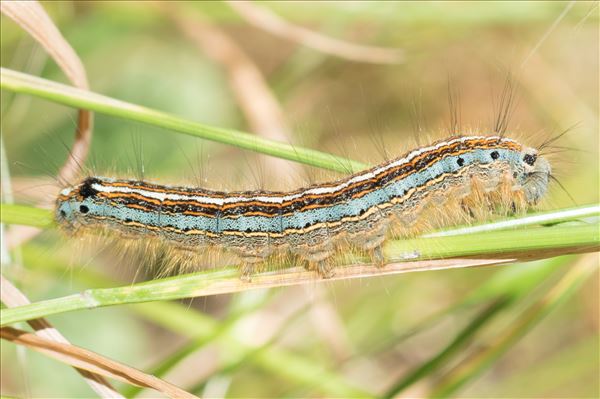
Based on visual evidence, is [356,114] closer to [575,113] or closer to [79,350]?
[575,113]

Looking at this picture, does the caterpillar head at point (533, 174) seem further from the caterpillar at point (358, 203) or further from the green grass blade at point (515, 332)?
the green grass blade at point (515, 332)

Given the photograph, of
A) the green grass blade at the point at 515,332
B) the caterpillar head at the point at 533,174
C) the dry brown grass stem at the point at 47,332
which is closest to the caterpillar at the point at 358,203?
the caterpillar head at the point at 533,174

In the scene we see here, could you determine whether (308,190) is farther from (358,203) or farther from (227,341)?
(227,341)

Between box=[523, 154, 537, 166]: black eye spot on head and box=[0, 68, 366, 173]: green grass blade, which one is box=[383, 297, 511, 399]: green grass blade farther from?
box=[0, 68, 366, 173]: green grass blade

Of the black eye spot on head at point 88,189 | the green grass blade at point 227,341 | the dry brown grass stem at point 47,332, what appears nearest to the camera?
the dry brown grass stem at point 47,332

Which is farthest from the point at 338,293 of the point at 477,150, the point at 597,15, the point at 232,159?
the point at 597,15

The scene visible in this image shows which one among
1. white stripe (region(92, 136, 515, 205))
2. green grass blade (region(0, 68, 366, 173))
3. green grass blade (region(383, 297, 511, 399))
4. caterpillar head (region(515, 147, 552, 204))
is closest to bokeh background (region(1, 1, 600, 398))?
green grass blade (region(383, 297, 511, 399))
